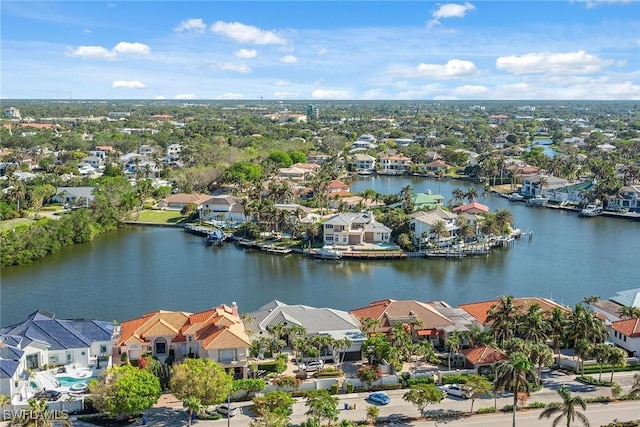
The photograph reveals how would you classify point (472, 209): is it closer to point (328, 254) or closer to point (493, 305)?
point (328, 254)

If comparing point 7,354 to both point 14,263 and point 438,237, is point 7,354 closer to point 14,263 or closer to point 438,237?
point 14,263

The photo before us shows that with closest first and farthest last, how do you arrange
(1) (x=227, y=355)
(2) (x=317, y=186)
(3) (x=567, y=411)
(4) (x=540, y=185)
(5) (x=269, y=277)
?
(3) (x=567, y=411), (1) (x=227, y=355), (5) (x=269, y=277), (2) (x=317, y=186), (4) (x=540, y=185)

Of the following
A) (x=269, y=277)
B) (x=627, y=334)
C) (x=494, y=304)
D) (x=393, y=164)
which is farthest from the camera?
(x=393, y=164)

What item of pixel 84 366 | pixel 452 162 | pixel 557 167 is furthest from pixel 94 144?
pixel 84 366

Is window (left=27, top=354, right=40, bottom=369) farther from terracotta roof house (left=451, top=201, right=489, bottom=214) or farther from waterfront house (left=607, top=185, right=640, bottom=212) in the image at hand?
waterfront house (left=607, top=185, right=640, bottom=212)

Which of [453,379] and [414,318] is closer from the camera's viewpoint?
[453,379]

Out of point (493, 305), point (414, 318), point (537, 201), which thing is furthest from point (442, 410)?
point (537, 201)

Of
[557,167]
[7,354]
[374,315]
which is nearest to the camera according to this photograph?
[7,354]

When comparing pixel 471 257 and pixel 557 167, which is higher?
pixel 557 167
